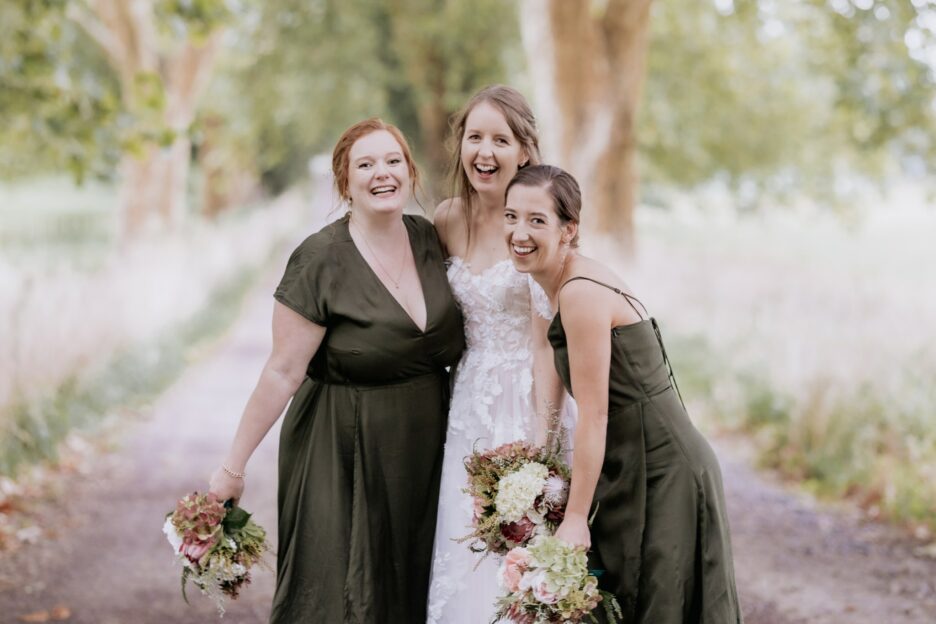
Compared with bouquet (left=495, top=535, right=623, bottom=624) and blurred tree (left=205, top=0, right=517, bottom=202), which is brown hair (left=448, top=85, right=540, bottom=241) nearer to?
bouquet (left=495, top=535, right=623, bottom=624)

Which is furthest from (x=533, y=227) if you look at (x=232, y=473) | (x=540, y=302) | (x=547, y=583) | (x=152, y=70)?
(x=152, y=70)

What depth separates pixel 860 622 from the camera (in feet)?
16.5

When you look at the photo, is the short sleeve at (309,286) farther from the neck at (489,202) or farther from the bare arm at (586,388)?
the bare arm at (586,388)

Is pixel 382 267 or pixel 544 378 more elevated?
pixel 382 267

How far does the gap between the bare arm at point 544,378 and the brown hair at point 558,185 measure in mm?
505

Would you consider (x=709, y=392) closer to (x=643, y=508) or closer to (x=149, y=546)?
(x=149, y=546)

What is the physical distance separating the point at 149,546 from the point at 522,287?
12.0 feet

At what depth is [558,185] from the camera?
3031mm

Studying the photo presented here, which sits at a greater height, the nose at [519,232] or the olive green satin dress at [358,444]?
the nose at [519,232]

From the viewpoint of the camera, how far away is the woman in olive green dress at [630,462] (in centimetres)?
297

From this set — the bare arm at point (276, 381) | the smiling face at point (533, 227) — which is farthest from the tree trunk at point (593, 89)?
the smiling face at point (533, 227)

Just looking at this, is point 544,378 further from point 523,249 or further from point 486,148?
point 486,148

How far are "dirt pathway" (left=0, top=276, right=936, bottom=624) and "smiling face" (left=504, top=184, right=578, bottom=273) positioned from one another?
2.84 metres

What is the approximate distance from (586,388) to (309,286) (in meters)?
1.07
